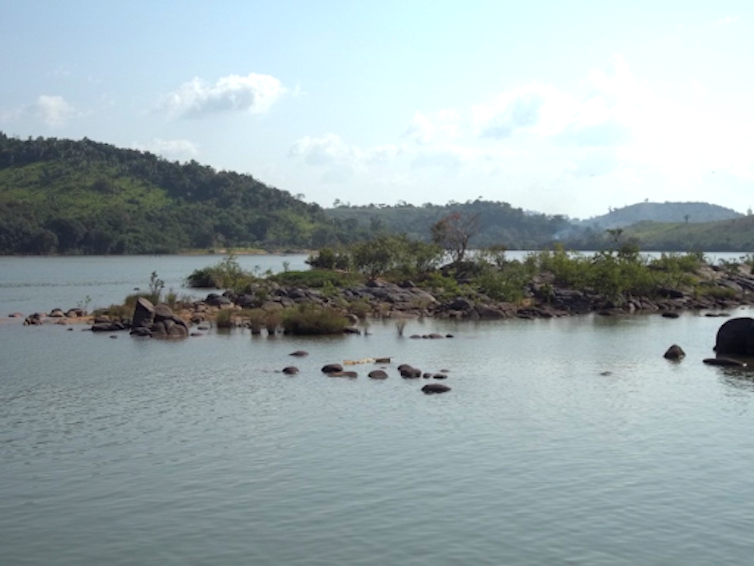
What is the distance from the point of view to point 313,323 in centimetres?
5325

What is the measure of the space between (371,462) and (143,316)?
34541 millimetres

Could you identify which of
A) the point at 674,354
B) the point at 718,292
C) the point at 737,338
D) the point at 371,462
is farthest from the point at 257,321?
the point at 718,292

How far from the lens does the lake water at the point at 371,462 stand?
17438 mm

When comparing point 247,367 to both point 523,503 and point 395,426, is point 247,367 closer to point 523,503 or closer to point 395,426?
point 395,426

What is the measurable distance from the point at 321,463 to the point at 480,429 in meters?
6.01

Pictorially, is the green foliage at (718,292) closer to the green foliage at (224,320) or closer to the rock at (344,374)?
the green foliage at (224,320)

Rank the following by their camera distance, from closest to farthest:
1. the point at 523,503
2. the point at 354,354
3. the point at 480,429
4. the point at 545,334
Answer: the point at 523,503, the point at 480,429, the point at 354,354, the point at 545,334

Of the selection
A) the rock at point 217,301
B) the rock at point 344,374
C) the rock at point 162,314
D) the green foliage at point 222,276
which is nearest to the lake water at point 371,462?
the rock at point 344,374

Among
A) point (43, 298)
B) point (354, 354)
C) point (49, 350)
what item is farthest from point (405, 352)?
point (43, 298)

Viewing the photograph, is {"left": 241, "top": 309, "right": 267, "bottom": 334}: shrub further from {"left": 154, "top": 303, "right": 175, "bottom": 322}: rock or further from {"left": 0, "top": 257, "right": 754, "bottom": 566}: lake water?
{"left": 0, "top": 257, "right": 754, "bottom": 566}: lake water

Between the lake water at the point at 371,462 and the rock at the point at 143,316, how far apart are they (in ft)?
35.3

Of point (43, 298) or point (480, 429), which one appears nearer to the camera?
point (480, 429)

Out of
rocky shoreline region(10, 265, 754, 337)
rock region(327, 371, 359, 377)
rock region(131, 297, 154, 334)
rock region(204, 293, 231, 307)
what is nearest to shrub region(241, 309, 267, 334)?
rocky shoreline region(10, 265, 754, 337)

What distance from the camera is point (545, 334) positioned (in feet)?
183
